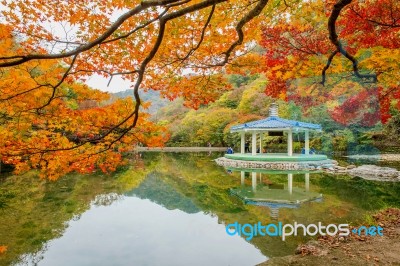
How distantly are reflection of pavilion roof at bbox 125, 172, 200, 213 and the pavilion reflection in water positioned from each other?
5.42ft

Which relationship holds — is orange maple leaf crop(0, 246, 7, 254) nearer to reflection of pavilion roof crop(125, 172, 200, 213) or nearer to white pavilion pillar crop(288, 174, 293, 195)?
reflection of pavilion roof crop(125, 172, 200, 213)

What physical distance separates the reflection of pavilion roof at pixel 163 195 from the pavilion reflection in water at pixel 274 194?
165 centimetres

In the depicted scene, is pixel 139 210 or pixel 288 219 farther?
pixel 139 210

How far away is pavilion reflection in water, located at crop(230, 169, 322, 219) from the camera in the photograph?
25.7 feet

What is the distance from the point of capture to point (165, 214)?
7.89m

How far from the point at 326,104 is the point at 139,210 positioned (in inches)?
761

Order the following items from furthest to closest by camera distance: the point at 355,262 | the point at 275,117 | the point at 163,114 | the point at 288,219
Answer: the point at 163,114 → the point at 275,117 → the point at 288,219 → the point at 355,262

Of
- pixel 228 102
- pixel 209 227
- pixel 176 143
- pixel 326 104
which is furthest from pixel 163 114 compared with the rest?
pixel 209 227

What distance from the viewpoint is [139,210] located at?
8.27 meters

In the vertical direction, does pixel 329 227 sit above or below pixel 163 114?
below

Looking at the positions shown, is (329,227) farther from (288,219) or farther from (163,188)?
(163,188)

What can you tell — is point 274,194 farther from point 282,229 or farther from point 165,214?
point 165,214

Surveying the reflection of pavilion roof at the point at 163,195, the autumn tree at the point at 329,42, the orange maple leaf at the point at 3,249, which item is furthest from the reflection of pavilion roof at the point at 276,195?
the orange maple leaf at the point at 3,249

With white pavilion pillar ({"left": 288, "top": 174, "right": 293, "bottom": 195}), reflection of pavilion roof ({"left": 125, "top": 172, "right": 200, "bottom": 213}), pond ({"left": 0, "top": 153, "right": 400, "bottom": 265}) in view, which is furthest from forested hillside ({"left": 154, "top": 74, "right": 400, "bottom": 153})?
pond ({"left": 0, "top": 153, "right": 400, "bottom": 265})
